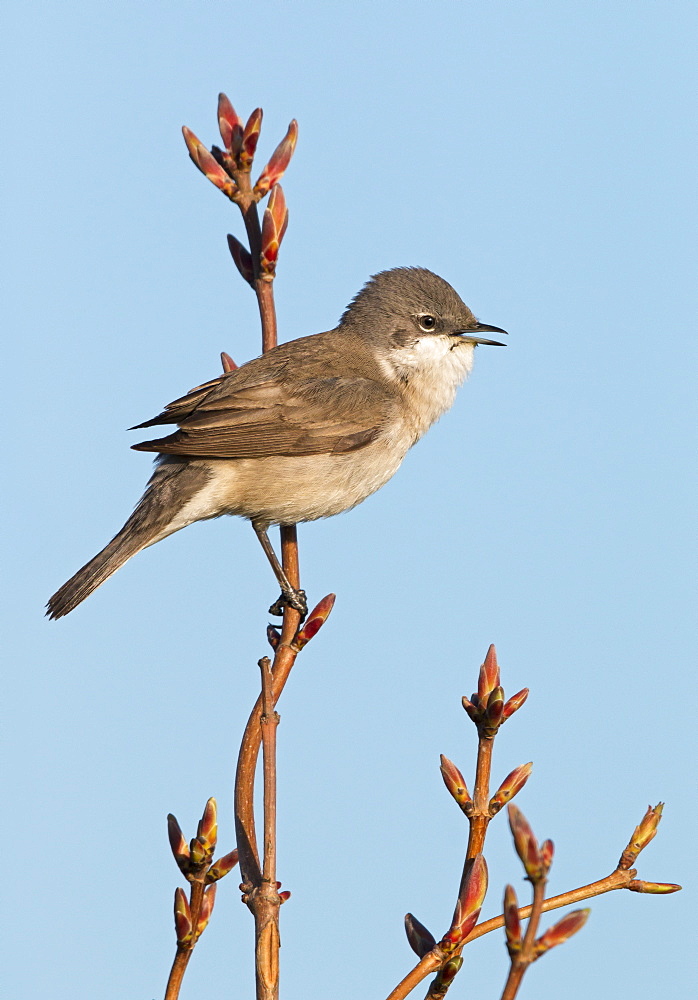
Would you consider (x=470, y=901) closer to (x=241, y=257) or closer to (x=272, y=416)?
(x=241, y=257)

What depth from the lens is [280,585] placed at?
5234 millimetres

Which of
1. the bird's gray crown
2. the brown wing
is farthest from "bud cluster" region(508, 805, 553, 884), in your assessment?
the bird's gray crown

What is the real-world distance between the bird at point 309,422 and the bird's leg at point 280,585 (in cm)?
1

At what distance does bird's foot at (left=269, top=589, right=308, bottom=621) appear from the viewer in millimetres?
4100

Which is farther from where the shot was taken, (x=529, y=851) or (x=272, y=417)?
(x=272, y=417)

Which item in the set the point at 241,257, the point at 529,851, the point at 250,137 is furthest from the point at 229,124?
the point at 529,851

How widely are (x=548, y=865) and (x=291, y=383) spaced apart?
4.12 metres

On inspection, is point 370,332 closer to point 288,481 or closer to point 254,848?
point 288,481

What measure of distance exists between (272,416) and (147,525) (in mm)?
884

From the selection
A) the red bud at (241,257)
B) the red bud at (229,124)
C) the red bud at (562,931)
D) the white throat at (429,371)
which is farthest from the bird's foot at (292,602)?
the red bud at (562,931)

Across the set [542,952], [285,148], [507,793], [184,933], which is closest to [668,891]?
[507,793]

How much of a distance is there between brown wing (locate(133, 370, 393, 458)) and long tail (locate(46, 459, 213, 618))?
0.18m

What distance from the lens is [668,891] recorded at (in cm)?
256

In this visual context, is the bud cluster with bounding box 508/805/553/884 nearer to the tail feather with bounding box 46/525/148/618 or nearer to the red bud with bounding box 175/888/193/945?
the red bud with bounding box 175/888/193/945
